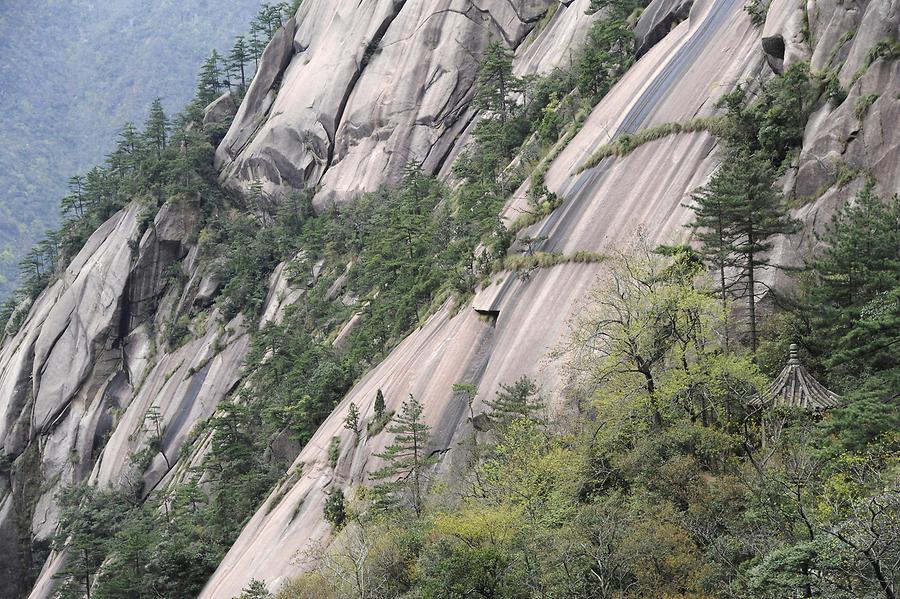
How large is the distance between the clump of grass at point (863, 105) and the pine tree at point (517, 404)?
13741mm

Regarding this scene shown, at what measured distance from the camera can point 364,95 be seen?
67000 millimetres

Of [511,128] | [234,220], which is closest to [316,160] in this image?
[234,220]

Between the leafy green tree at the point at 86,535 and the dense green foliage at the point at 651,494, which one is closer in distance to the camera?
the dense green foliage at the point at 651,494

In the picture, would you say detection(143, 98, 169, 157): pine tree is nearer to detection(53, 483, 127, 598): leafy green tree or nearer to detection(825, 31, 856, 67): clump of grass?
detection(53, 483, 127, 598): leafy green tree

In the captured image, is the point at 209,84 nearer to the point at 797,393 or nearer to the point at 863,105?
the point at 863,105

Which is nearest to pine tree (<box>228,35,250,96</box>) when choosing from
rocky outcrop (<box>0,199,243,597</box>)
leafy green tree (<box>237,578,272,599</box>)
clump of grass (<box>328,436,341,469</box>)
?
rocky outcrop (<box>0,199,243,597</box>)

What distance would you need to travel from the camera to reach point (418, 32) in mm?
66000

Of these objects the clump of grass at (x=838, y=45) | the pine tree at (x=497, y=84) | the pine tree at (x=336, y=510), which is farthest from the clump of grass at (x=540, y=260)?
the pine tree at (x=497, y=84)

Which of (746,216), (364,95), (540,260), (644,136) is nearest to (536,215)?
(540,260)

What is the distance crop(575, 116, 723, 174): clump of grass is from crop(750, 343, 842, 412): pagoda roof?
12260mm

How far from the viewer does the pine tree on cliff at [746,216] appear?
2473 centimetres

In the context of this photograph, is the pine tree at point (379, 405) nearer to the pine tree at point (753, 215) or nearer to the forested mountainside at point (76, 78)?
the pine tree at point (753, 215)

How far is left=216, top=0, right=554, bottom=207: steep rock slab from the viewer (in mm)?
63062

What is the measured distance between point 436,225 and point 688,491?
102 ft
